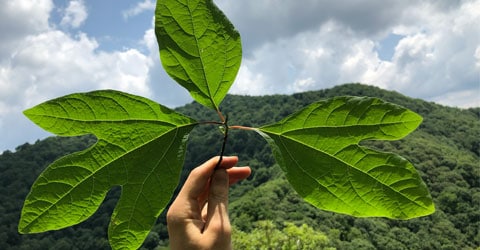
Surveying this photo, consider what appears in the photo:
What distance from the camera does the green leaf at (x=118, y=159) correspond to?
0.86 metres

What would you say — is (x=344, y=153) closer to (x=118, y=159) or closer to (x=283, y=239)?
(x=118, y=159)

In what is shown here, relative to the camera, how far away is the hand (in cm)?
95

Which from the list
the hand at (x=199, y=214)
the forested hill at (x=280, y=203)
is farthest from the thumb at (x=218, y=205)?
the forested hill at (x=280, y=203)

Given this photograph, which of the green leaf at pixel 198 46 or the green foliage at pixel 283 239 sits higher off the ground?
the green leaf at pixel 198 46

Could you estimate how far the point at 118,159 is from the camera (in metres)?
0.87

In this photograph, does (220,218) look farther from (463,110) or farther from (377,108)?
(463,110)

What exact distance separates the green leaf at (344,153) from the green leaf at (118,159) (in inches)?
7.7

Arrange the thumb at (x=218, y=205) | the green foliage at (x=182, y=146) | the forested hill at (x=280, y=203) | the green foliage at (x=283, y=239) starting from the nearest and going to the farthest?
the green foliage at (x=182, y=146), the thumb at (x=218, y=205), the green foliage at (x=283, y=239), the forested hill at (x=280, y=203)

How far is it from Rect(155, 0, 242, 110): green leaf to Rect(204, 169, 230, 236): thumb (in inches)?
7.6

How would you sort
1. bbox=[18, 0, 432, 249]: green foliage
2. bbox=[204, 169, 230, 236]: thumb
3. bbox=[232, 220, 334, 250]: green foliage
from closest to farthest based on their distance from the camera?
bbox=[18, 0, 432, 249]: green foliage < bbox=[204, 169, 230, 236]: thumb < bbox=[232, 220, 334, 250]: green foliage

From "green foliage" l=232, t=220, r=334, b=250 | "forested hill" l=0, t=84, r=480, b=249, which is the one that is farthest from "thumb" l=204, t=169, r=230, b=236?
"forested hill" l=0, t=84, r=480, b=249

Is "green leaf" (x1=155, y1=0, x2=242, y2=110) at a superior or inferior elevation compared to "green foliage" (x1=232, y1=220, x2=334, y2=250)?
superior

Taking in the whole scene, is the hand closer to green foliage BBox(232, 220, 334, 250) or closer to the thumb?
the thumb

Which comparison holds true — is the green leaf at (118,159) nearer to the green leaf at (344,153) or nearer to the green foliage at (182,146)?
the green foliage at (182,146)
